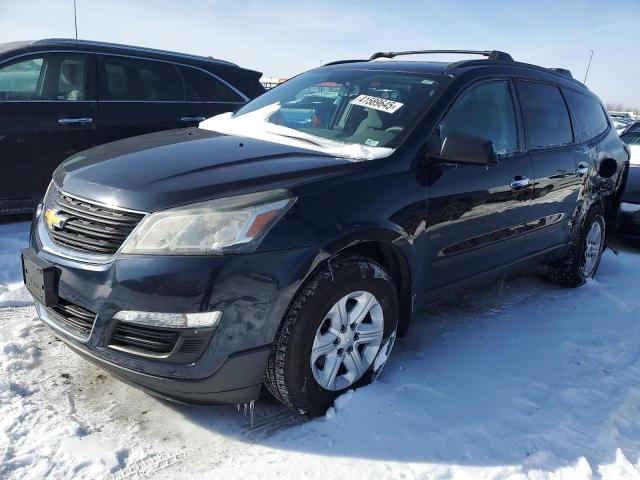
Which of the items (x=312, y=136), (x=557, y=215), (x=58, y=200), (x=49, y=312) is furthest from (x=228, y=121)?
(x=557, y=215)

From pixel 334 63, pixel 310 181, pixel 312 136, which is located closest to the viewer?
pixel 310 181

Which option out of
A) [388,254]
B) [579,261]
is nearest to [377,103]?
[388,254]

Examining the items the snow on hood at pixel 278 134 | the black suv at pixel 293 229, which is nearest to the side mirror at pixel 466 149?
the black suv at pixel 293 229

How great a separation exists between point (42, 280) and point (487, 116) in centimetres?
261

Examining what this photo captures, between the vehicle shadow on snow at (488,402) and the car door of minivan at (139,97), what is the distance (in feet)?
11.2

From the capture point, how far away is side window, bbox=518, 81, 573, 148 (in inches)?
149

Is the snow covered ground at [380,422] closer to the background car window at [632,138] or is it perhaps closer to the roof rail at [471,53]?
the roof rail at [471,53]

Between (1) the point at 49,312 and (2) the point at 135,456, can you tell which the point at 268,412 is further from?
(1) the point at 49,312

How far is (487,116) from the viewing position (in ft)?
11.3

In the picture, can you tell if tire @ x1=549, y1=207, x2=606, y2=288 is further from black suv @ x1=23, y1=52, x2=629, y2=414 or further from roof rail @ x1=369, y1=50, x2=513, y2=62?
roof rail @ x1=369, y1=50, x2=513, y2=62

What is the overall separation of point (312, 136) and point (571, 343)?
2088 millimetres

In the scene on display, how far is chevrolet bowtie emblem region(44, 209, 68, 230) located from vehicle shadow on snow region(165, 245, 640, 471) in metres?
1.01

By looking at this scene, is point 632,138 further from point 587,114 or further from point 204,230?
point 204,230

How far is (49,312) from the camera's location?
2.47 m
